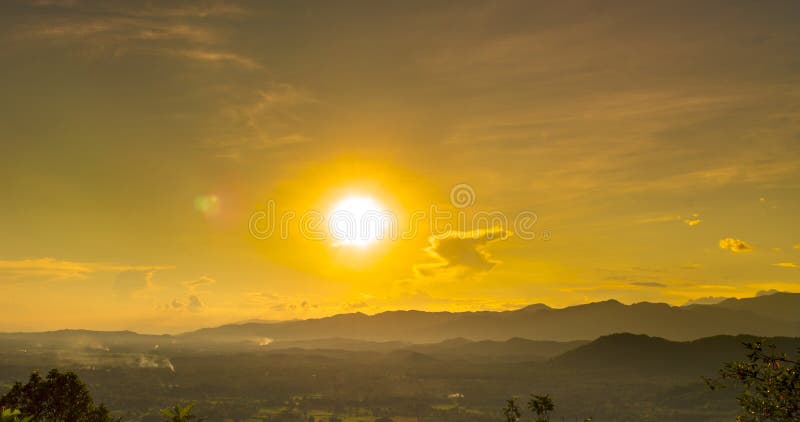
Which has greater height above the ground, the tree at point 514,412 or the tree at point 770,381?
the tree at point 770,381

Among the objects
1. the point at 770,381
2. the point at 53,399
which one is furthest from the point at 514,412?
the point at 770,381

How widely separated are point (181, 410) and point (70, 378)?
24.2 meters

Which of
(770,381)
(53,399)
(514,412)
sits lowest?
(514,412)

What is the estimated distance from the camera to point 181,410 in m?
54.2

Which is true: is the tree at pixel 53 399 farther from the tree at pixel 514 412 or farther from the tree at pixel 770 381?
the tree at pixel 770 381

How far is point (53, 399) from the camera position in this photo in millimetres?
64312

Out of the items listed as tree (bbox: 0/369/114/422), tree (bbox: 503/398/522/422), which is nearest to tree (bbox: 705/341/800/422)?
tree (bbox: 503/398/522/422)

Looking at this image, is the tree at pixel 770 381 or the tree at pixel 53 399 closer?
the tree at pixel 770 381

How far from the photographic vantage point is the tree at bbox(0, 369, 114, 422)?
6166cm

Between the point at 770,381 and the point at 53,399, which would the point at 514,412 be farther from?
the point at 770,381

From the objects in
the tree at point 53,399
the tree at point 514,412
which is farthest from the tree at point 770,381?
the tree at point 53,399

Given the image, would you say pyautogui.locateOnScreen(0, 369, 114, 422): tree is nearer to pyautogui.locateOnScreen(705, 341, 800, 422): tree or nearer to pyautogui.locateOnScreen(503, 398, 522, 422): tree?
pyautogui.locateOnScreen(503, 398, 522, 422): tree

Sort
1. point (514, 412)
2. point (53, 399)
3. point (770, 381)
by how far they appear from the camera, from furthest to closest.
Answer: point (514, 412) → point (53, 399) → point (770, 381)

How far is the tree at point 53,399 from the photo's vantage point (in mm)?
61656
